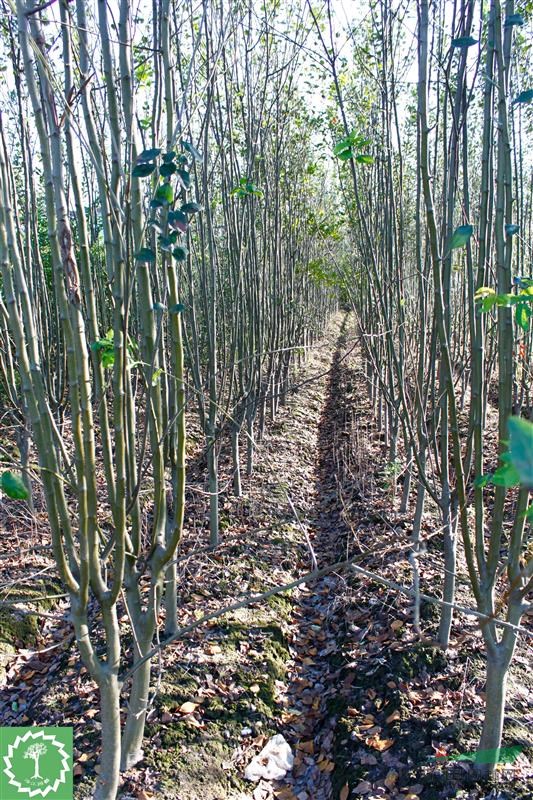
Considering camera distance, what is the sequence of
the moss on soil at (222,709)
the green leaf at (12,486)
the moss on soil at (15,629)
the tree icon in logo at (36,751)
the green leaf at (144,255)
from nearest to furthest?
1. the green leaf at (12,486)
2. the green leaf at (144,255)
3. the tree icon in logo at (36,751)
4. the moss on soil at (222,709)
5. the moss on soil at (15,629)

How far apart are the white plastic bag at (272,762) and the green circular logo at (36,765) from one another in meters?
0.80

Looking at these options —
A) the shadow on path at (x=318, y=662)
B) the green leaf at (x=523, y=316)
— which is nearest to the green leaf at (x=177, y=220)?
the shadow on path at (x=318, y=662)

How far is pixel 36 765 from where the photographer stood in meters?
2.27

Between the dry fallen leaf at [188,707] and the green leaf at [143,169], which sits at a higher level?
the green leaf at [143,169]

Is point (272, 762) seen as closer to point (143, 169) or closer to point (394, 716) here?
point (394, 716)

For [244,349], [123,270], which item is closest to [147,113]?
[244,349]

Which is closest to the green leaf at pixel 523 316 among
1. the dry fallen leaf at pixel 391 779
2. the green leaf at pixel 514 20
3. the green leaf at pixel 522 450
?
the green leaf at pixel 514 20

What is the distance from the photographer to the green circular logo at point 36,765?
2172 millimetres

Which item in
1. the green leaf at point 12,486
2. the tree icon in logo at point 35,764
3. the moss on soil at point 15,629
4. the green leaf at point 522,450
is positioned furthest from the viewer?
the moss on soil at point 15,629

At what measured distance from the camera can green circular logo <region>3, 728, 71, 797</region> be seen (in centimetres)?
217

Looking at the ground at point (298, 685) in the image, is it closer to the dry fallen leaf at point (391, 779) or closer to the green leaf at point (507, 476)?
the dry fallen leaf at point (391, 779)

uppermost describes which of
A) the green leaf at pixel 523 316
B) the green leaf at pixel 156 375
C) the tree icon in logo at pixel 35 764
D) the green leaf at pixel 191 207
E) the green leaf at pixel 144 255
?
the green leaf at pixel 191 207

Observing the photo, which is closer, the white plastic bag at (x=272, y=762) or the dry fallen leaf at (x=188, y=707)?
the white plastic bag at (x=272, y=762)

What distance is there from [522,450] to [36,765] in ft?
8.48
